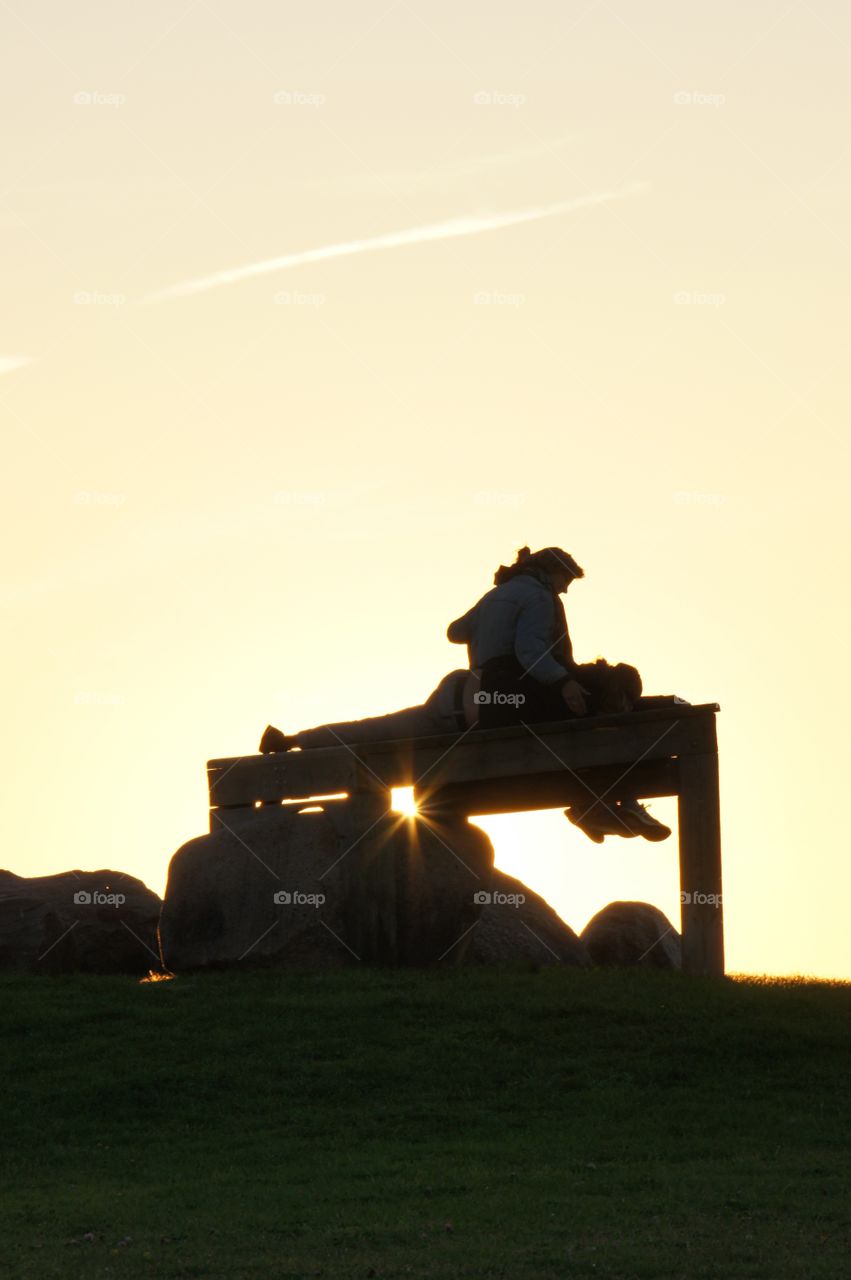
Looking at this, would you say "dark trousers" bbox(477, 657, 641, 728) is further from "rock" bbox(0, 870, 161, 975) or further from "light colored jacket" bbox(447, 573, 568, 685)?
"rock" bbox(0, 870, 161, 975)

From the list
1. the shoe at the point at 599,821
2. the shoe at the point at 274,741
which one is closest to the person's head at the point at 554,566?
the shoe at the point at 599,821

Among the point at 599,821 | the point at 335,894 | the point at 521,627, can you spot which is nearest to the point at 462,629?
the point at 521,627

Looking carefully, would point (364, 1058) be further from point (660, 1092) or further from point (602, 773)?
point (602, 773)

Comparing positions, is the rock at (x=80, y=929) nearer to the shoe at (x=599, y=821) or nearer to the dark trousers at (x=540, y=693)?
the dark trousers at (x=540, y=693)

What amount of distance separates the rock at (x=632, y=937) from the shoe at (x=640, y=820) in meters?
3.89

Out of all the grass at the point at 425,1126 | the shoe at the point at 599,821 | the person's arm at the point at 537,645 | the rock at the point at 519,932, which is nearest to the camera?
the grass at the point at 425,1126

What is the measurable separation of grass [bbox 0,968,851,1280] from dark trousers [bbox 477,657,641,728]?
2.37m

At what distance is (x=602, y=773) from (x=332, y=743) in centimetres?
286

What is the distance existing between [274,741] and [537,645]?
343 cm

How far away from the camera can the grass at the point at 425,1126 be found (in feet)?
31.8

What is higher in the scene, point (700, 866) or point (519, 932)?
point (700, 866)

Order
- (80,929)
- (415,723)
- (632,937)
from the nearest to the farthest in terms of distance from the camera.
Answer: (415,723) → (80,929) → (632,937)

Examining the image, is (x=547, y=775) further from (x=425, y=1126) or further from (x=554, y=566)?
(x=425, y=1126)

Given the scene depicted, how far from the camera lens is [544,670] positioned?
1731cm
